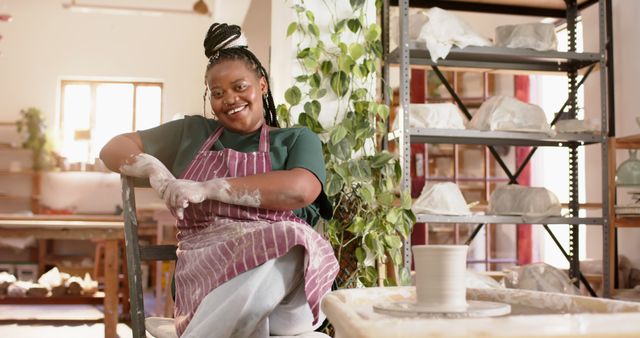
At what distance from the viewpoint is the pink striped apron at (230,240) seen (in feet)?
4.60

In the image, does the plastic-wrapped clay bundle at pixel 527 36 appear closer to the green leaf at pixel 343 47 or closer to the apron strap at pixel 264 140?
the green leaf at pixel 343 47

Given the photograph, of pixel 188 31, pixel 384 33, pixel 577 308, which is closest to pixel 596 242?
pixel 384 33

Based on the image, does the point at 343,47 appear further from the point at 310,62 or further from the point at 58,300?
the point at 58,300

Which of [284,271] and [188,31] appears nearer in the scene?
[284,271]

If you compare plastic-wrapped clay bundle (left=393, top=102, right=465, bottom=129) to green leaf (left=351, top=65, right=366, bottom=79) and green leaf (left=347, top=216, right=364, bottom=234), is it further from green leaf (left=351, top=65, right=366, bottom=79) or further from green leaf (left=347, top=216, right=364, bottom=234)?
green leaf (left=347, top=216, right=364, bottom=234)

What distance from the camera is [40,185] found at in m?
9.05

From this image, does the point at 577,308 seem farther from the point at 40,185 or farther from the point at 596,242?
the point at 40,185

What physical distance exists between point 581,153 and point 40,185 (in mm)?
6498

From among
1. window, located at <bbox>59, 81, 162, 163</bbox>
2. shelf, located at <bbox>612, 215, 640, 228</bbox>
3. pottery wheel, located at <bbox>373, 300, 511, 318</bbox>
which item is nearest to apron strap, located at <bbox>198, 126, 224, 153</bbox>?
pottery wheel, located at <bbox>373, 300, 511, 318</bbox>

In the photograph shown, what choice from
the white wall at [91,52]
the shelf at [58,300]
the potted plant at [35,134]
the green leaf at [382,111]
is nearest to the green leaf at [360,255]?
the green leaf at [382,111]

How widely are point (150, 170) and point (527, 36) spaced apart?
227 centimetres

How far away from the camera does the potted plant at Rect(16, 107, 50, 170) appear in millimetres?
8734

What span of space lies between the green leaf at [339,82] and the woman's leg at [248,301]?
1.33 meters

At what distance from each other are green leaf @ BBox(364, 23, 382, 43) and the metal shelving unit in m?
0.44
